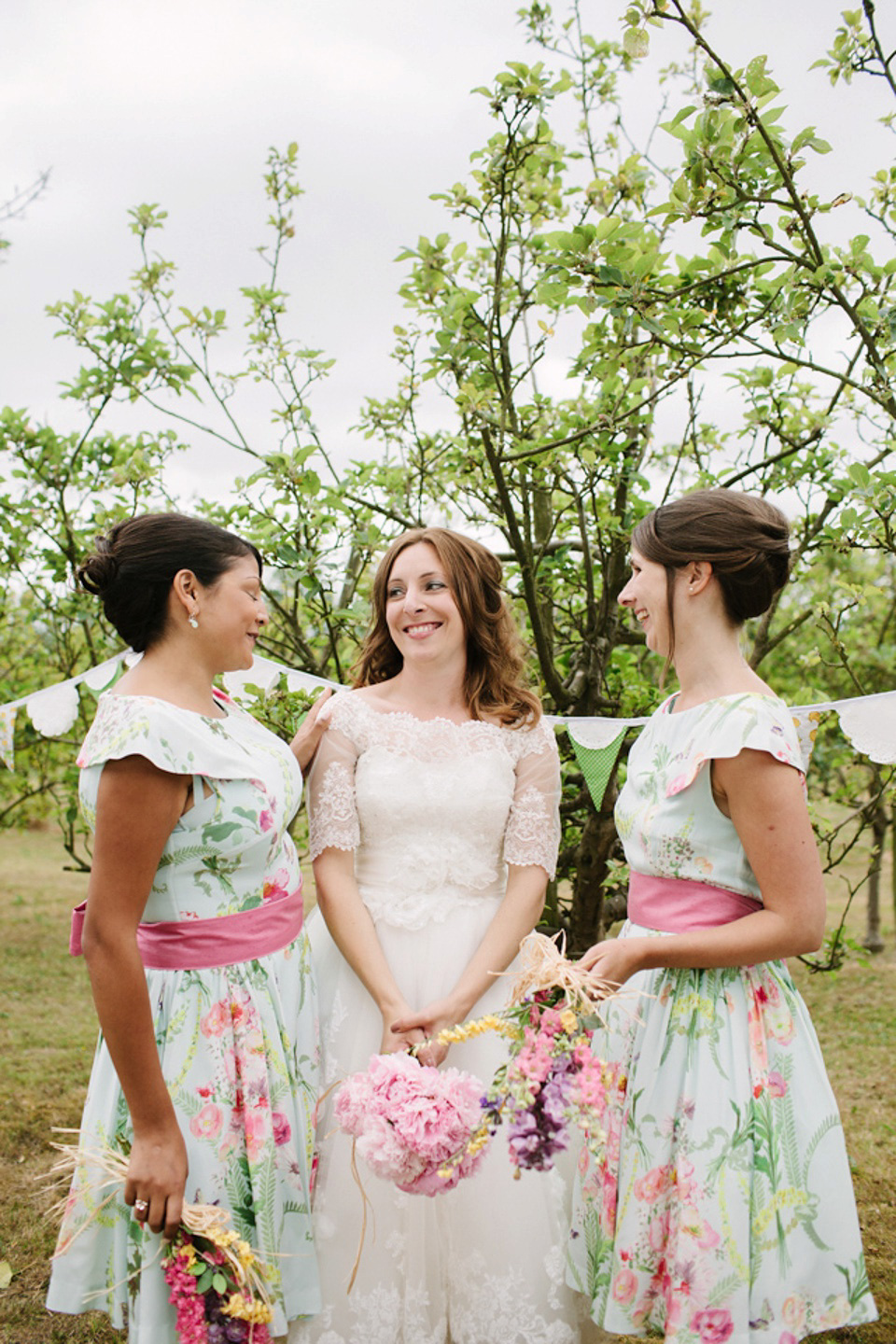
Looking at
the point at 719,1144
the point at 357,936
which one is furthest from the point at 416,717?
the point at 719,1144

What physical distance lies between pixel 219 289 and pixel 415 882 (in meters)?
3.08

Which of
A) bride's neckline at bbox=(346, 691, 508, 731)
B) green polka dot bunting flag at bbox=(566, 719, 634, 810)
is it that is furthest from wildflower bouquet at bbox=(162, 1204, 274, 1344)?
green polka dot bunting flag at bbox=(566, 719, 634, 810)

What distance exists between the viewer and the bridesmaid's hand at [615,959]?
186 centimetres

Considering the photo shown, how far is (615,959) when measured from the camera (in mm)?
1868

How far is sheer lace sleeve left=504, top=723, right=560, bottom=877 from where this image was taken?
2.58m

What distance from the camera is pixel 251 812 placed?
2102 millimetres

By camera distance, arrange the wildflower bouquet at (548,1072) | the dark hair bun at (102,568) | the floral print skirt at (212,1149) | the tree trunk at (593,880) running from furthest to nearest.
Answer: the tree trunk at (593,880), the dark hair bun at (102,568), the floral print skirt at (212,1149), the wildflower bouquet at (548,1072)

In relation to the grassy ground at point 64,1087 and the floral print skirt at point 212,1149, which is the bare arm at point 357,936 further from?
the grassy ground at point 64,1087

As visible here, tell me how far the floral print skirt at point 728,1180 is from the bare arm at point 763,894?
10cm

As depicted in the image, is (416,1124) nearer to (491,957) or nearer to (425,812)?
(491,957)

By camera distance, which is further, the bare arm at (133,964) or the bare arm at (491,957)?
the bare arm at (491,957)

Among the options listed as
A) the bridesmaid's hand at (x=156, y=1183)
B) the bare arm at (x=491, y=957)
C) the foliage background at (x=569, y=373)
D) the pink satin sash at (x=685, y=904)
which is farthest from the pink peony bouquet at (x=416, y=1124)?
the foliage background at (x=569, y=373)

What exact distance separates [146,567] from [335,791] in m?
0.80

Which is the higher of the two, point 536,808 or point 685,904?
point 536,808
